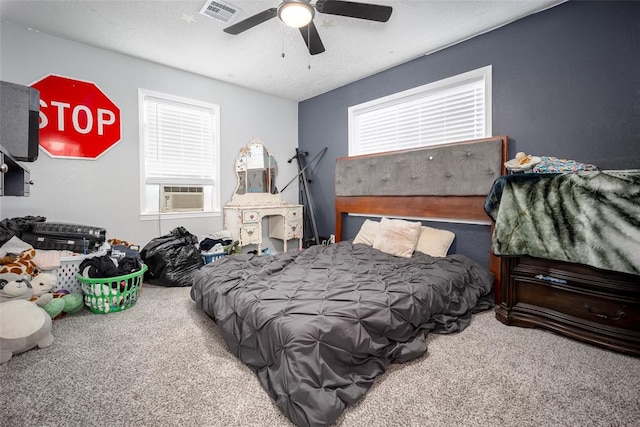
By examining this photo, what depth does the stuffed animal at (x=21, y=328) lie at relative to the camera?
4.96ft

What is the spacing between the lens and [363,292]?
1632mm

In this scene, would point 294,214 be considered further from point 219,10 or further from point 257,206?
point 219,10

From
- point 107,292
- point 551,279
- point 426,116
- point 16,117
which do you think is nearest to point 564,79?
point 426,116

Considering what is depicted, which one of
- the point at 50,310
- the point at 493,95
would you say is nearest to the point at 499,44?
the point at 493,95

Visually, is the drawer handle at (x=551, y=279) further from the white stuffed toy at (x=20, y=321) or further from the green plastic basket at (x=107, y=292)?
the white stuffed toy at (x=20, y=321)

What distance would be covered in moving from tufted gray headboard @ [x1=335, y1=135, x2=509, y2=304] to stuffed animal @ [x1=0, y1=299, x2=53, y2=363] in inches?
109

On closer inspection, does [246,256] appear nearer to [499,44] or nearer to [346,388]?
[346,388]

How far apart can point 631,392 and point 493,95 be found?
2172 millimetres

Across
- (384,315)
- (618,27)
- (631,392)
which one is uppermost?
(618,27)

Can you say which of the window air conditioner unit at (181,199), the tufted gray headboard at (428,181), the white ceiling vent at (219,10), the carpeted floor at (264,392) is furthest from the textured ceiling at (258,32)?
the carpeted floor at (264,392)

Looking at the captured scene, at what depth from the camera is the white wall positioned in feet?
8.03

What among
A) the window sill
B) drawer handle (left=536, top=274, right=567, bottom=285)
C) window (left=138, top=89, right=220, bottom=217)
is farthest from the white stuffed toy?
drawer handle (left=536, top=274, right=567, bottom=285)

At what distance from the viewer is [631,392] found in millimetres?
1290

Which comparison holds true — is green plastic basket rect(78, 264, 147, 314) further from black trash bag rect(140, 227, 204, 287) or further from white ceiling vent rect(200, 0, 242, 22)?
white ceiling vent rect(200, 0, 242, 22)
